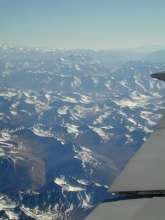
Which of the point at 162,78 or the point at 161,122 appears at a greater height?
the point at 162,78

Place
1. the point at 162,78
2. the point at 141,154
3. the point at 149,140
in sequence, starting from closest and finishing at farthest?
the point at 141,154 → the point at 149,140 → the point at 162,78

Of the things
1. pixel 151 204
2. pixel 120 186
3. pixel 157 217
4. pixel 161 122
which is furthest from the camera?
pixel 161 122

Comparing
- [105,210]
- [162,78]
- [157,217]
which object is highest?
[162,78]

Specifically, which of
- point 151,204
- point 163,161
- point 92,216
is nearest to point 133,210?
point 151,204

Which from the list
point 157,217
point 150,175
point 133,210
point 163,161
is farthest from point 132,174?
point 157,217

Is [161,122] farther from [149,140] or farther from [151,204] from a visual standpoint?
[151,204]

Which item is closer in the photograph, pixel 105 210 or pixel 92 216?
pixel 92 216

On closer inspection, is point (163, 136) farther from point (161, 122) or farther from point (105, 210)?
point (105, 210)
